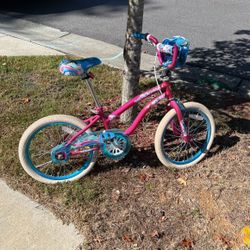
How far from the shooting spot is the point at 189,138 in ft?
12.2

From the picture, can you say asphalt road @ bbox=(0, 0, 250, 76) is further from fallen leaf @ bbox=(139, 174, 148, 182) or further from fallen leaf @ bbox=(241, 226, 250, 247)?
fallen leaf @ bbox=(241, 226, 250, 247)

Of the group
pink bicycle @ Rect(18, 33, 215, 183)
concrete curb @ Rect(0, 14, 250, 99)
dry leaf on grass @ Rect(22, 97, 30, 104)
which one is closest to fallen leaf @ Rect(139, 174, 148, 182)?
pink bicycle @ Rect(18, 33, 215, 183)

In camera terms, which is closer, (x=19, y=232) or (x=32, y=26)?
(x=19, y=232)

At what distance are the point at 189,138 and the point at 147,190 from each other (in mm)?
632

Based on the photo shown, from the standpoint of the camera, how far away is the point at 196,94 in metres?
5.13

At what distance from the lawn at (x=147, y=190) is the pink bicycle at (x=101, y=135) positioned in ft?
0.50

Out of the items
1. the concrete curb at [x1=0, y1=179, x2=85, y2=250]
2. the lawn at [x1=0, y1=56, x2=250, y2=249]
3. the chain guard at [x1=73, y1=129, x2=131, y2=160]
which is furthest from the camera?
the chain guard at [x1=73, y1=129, x2=131, y2=160]

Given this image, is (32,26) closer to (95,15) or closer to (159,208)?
(95,15)

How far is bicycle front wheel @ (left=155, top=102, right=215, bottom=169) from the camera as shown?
3.50 m

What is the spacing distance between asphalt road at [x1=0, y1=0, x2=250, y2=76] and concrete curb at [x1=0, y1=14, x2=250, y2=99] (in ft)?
0.94

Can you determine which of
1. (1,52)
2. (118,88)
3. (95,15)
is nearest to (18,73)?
(1,52)

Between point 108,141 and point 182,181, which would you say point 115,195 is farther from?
point 182,181

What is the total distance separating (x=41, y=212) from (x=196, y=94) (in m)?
2.69

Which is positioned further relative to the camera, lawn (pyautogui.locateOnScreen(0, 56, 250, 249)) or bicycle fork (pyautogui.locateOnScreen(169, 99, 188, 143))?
bicycle fork (pyautogui.locateOnScreen(169, 99, 188, 143))
